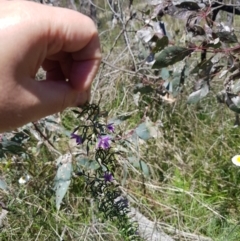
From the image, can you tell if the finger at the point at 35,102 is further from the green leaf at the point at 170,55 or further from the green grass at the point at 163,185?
the green grass at the point at 163,185

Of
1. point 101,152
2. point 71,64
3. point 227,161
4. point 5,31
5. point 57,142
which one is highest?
point 5,31

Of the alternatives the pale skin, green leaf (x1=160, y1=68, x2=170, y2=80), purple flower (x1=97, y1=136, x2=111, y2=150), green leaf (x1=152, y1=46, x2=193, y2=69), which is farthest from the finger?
green leaf (x1=160, y1=68, x2=170, y2=80)

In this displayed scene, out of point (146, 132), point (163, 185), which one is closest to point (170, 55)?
point (146, 132)

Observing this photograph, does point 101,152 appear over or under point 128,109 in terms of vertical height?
over

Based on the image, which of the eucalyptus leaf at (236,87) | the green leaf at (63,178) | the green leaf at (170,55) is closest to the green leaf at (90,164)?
the green leaf at (63,178)

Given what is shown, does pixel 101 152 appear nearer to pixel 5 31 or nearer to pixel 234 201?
pixel 5 31

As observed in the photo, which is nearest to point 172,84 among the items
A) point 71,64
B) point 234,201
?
point 234,201
